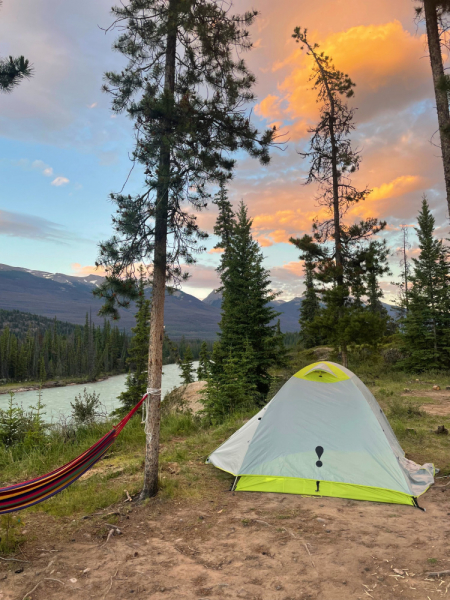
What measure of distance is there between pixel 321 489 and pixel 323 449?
0.57m

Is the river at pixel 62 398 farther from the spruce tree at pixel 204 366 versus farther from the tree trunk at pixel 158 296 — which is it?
the tree trunk at pixel 158 296

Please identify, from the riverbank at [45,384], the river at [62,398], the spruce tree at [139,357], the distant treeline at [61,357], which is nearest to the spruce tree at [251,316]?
the river at [62,398]

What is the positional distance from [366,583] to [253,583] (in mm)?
1010

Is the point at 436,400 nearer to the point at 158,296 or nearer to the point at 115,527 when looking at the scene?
the point at 158,296

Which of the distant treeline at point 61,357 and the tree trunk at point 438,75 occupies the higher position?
the tree trunk at point 438,75

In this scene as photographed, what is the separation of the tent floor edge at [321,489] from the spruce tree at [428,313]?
16103 millimetres

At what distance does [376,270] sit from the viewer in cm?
1627

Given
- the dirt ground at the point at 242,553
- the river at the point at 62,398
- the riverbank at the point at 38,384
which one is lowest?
the riverbank at the point at 38,384

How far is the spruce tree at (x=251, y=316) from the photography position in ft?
52.4

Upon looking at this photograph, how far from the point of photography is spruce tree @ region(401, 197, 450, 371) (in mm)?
19297

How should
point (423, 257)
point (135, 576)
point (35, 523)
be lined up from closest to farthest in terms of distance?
point (135, 576) → point (35, 523) → point (423, 257)

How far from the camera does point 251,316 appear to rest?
53.2ft

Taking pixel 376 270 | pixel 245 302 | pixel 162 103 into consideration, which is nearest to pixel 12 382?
pixel 245 302

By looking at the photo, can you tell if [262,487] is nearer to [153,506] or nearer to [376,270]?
[153,506]
